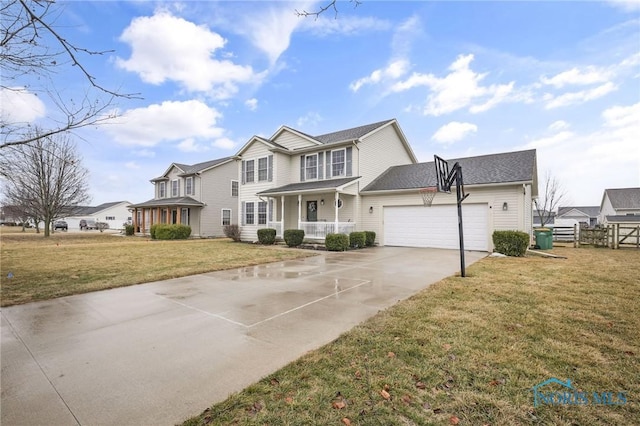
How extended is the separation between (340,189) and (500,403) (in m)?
12.7

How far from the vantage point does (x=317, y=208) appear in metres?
17.7

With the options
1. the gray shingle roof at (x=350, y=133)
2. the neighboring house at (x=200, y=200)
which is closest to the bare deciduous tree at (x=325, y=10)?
the gray shingle roof at (x=350, y=133)

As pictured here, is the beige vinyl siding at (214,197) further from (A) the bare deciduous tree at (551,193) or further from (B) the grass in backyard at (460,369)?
(A) the bare deciduous tree at (551,193)

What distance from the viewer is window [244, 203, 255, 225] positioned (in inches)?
777

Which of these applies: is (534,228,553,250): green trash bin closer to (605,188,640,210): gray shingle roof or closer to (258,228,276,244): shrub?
(258,228,276,244): shrub

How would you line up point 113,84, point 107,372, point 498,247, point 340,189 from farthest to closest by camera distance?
point 340,189 < point 498,247 < point 113,84 < point 107,372

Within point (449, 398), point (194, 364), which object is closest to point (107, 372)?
point (194, 364)

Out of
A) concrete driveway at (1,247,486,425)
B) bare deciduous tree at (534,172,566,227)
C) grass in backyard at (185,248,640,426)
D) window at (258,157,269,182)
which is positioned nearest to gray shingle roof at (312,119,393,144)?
window at (258,157,269,182)

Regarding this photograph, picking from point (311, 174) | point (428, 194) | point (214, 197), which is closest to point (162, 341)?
point (428, 194)

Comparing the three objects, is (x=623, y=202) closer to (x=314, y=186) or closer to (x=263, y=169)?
(x=314, y=186)

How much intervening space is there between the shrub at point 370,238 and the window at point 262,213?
7.16 m

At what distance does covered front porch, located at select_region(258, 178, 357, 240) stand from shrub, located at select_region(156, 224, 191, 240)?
866 centimetres

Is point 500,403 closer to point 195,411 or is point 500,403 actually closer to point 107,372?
point 195,411

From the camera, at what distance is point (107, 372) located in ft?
9.39
